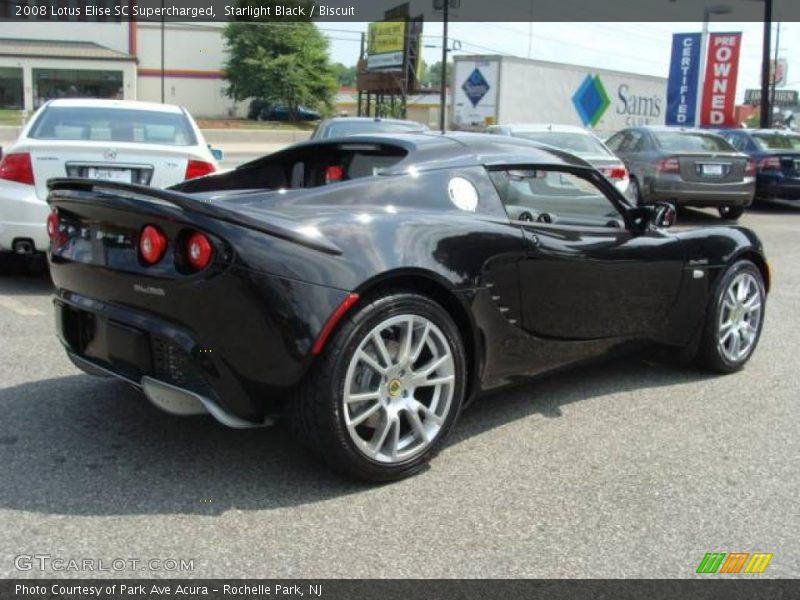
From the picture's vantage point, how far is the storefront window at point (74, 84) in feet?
169

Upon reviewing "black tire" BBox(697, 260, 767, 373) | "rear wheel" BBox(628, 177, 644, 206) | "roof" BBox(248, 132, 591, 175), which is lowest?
"black tire" BBox(697, 260, 767, 373)

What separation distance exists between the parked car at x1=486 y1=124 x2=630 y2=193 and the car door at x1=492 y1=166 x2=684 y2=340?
22.5 feet

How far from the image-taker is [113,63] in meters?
53.5

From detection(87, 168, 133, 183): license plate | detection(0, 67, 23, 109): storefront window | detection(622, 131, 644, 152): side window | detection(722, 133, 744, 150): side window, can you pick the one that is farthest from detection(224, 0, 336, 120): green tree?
detection(87, 168, 133, 183): license plate

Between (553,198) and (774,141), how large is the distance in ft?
Answer: 43.6

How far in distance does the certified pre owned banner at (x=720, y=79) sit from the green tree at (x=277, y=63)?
105 ft

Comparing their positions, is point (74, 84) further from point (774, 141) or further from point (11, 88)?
point (774, 141)

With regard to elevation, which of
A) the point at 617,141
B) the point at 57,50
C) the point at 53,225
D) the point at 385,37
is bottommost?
the point at 53,225

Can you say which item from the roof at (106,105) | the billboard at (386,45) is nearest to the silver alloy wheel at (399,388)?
the roof at (106,105)

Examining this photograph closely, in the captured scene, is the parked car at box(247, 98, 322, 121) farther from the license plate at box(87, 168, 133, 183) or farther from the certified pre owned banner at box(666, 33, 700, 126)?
the license plate at box(87, 168, 133, 183)

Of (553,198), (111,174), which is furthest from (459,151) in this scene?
(111,174)

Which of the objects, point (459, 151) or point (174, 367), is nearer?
point (174, 367)

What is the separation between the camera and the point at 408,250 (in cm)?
325

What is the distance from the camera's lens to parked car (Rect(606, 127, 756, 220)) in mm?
12383
